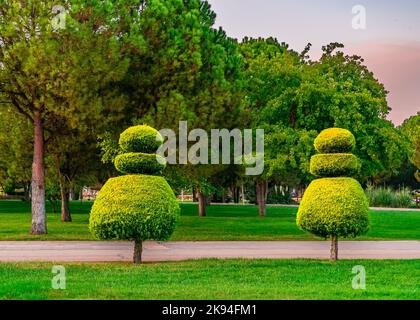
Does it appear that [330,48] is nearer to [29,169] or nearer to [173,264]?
[29,169]

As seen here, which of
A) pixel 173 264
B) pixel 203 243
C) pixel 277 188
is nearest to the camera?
pixel 173 264

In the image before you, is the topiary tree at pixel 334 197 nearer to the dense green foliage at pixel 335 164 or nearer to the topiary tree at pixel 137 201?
the dense green foliage at pixel 335 164

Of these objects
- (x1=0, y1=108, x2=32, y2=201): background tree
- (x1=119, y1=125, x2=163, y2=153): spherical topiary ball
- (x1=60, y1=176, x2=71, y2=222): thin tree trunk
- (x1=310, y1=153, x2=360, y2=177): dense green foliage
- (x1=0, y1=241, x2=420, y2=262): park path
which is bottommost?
(x1=0, y1=241, x2=420, y2=262): park path

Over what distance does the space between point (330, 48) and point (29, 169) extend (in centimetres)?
1917

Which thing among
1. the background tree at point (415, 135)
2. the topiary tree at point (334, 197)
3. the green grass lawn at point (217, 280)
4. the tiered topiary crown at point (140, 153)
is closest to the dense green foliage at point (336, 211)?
the topiary tree at point (334, 197)

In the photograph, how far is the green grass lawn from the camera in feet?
38.3

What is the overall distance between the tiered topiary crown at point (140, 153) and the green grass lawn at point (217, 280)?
2470 mm

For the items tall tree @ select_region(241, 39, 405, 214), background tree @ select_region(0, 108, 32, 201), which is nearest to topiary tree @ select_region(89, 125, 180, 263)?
tall tree @ select_region(241, 39, 405, 214)

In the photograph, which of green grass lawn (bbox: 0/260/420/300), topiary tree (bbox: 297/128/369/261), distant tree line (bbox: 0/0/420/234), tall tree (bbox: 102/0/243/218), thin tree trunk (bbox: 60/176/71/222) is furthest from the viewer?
thin tree trunk (bbox: 60/176/71/222)

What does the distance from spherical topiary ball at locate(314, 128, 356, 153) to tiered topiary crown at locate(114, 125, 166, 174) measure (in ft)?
14.3

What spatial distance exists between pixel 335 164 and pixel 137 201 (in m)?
5.37

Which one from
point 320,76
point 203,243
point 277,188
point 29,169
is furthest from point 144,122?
point 277,188

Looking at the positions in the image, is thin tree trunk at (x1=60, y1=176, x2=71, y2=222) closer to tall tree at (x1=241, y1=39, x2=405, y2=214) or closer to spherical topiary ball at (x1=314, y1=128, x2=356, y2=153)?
tall tree at (x1=241, y1=39, x2=405, y2=214)

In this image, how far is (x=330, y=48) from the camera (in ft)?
128
